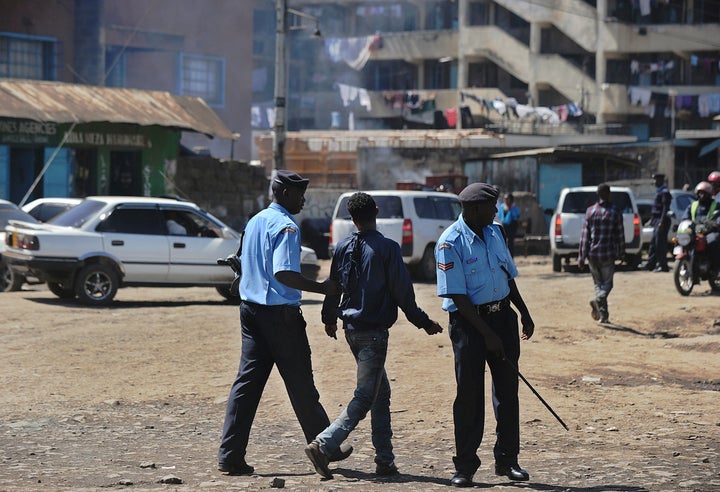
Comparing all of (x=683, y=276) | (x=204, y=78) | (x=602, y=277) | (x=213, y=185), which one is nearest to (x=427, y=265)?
(x=683, y=276)

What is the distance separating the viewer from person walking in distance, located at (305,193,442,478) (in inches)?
258

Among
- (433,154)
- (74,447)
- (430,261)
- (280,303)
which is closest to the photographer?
(280,303)

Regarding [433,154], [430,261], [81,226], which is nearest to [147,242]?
[81,226]

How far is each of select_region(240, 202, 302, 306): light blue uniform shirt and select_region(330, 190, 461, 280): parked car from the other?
46.8 ft

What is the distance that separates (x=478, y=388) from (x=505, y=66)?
181ft

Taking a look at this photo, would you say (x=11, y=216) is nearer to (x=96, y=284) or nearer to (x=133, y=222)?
(x=133, y=222)

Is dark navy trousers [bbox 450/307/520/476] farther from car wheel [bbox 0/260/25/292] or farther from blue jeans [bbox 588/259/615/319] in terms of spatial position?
car wheel [bbox 0/260/25/292]

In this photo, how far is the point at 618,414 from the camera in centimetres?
886

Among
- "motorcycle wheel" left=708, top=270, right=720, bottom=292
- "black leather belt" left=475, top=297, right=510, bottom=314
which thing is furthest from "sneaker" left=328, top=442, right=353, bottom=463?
"motorcycle wheel" left=708, top=270, right=720, bottom=292

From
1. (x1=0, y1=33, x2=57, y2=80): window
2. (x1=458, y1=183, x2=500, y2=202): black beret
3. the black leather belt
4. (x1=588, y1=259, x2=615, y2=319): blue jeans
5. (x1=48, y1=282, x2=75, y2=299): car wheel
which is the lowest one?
(x1=48, y1=282, x2=75, y2=299): car wheel

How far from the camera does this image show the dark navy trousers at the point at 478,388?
6.44 m

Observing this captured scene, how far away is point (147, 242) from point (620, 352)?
719 centimetres

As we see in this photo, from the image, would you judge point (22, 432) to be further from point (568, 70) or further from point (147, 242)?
point (568, 70)

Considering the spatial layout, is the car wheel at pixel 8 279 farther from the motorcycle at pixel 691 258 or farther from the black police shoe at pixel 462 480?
the black police shoe at pixel 462 480
